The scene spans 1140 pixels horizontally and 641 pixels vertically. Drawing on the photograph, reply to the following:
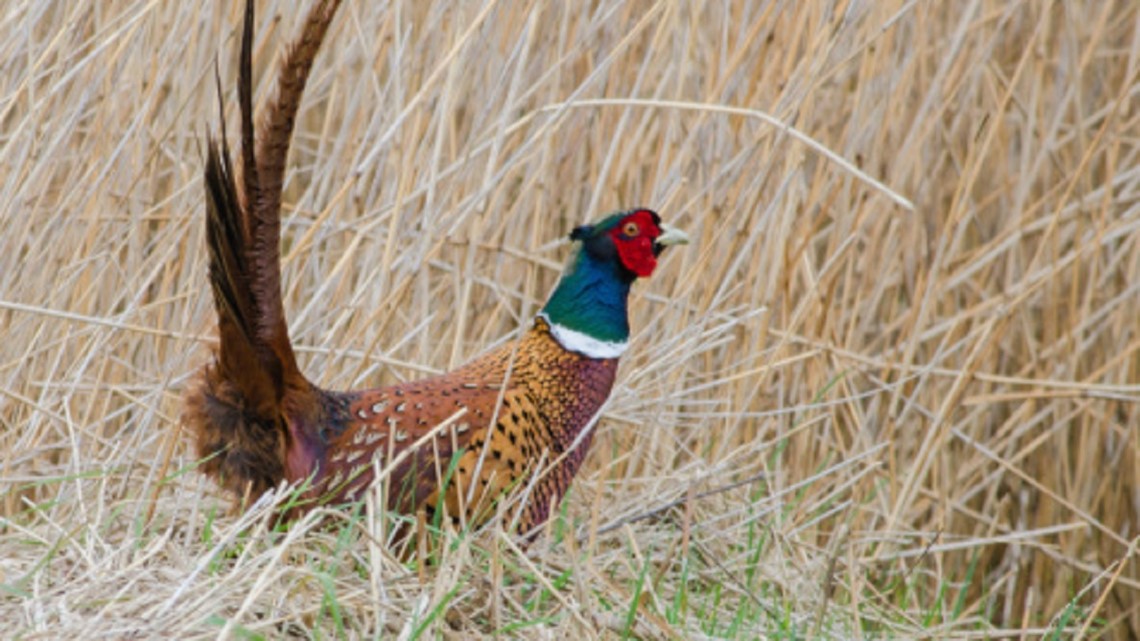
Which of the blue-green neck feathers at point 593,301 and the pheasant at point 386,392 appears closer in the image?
the pheasant at point 386,392

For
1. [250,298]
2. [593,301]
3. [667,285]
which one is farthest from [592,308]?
[667,285]

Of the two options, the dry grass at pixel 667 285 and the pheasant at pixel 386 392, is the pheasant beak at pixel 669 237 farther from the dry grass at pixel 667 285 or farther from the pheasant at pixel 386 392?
the dry grass at pixel 667 285

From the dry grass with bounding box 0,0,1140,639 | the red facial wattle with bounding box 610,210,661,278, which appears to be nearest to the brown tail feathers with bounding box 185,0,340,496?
the dry grass with bounding box 0,0,1140,639

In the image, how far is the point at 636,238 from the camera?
9.06ft

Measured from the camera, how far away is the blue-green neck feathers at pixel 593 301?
2.77m

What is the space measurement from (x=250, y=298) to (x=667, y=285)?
4.83ft

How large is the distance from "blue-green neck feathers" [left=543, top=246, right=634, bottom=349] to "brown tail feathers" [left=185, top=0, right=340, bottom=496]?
541 mm

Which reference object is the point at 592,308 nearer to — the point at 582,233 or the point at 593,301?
the point at 593,301

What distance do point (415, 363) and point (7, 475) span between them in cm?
80

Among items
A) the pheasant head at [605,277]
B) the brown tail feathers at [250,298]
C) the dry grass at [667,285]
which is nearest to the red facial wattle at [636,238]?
the pheasant head at [605,277]

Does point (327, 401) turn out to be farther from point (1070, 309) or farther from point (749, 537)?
point (1070, 309)

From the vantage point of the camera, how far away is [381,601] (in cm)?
201

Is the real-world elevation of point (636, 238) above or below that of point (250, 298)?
above

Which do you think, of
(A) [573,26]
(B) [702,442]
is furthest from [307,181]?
(B) [702,442]
